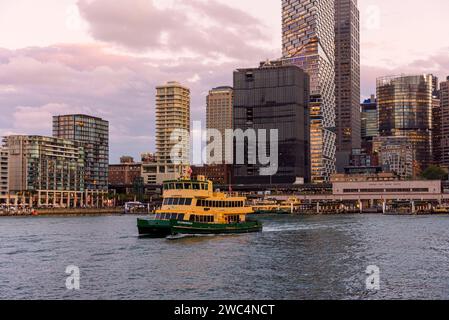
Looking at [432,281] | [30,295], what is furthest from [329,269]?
[30,295]

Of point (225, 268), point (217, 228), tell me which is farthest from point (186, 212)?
point (225, 268)

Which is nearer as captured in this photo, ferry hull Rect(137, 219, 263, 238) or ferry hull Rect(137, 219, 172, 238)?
ferry hull Rect(137, 219, 263, 238)

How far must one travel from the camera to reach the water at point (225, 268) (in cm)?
4962

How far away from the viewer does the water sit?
163 ft

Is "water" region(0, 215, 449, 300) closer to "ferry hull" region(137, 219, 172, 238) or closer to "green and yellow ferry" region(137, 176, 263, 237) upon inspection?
"ferry hull" region(137, 219, 172, 238)

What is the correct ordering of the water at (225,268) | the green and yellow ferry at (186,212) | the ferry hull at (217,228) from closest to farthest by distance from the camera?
the water at (225,268) < the ferry hull at (217,228) < the green and yellow ferry at (186,212)

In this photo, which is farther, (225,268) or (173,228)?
(173,228)

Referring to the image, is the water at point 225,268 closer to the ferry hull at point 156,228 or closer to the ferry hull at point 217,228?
the ferry hull at point 217,228

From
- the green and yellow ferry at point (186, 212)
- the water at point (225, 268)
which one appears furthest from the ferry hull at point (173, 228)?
the water at point (225, 268)

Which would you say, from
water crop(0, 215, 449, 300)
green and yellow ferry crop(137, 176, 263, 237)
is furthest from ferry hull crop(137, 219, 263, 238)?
water crop(0, 215, 449, 300)

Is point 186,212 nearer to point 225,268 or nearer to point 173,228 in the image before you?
point 173,228

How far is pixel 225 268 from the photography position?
62.6 metres
